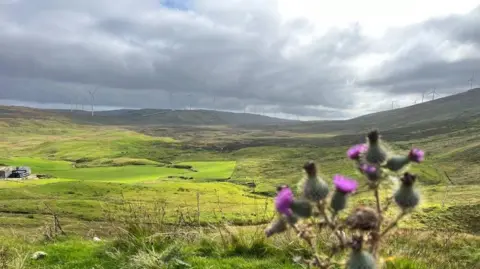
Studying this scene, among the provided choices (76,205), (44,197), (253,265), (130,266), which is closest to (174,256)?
(130,266)

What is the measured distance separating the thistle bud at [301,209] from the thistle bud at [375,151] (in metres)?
0.61

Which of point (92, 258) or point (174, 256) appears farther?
point (92, 258)

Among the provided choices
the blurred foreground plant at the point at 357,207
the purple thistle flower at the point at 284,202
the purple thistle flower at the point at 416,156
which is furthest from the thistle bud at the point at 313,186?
the purple thistle flower at the point at 416,156

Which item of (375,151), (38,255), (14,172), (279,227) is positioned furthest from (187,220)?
(14,172)

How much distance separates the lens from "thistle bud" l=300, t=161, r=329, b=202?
131 inches

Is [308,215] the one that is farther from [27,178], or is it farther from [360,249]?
[27,178]

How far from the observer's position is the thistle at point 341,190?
3.11 meters

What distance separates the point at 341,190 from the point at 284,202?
15.0 inches

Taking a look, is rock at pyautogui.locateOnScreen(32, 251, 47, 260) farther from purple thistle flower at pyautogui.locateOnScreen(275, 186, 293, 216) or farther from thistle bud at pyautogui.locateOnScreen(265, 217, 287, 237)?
purple thistle flower at pyautogui.locateOnScreen(275, 186, 293, 216)

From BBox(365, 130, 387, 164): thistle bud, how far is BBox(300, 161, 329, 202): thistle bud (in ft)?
1.31

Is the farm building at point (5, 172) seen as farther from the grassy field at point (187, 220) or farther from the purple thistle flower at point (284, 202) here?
the purple thistle flower at point (284, 202)

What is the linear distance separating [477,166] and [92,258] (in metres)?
166

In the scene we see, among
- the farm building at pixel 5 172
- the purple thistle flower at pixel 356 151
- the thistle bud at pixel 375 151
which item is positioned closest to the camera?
the thistle bud at pixel 375 151

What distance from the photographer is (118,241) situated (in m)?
11.9
